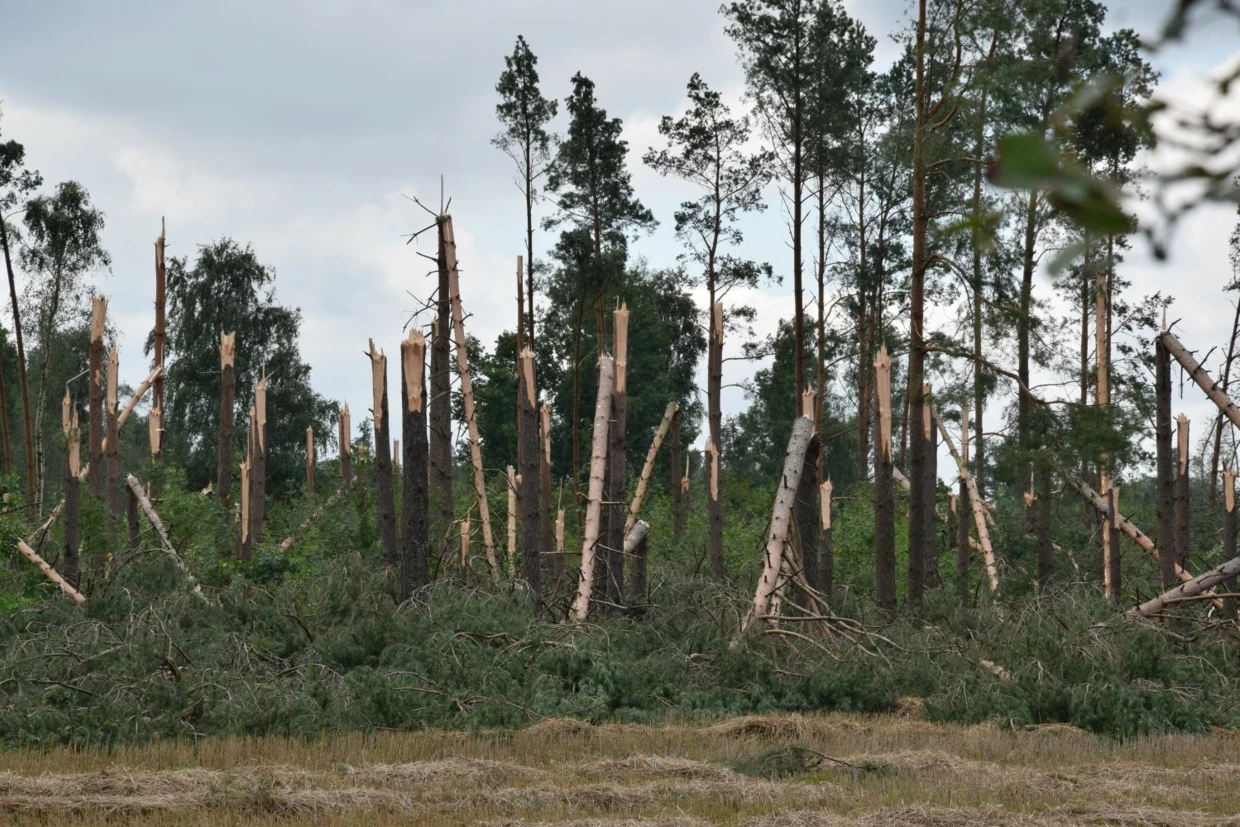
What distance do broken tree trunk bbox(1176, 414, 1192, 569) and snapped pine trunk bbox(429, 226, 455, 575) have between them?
33.2 ft

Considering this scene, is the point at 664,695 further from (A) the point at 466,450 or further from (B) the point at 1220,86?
(A) the point at 466,450

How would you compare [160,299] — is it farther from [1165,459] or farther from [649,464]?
[1165,459]

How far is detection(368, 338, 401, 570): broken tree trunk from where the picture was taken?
15.6 meters

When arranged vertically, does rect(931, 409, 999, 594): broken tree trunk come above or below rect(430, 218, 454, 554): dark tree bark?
below

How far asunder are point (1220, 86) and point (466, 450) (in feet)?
128

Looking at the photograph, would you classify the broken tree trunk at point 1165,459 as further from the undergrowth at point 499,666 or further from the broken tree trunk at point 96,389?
the broken tree trunk at point 96,389

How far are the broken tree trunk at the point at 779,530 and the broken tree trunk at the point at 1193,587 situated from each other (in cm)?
349

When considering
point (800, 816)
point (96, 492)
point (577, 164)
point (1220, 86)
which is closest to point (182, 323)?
point (577, 164)

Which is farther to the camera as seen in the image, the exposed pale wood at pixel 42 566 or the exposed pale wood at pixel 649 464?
the exposed pale wood at pixel 649 464

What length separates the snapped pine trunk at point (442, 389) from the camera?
17.2m

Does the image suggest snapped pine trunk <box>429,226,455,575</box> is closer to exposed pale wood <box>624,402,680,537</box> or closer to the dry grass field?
exposed pale wood <box>624,402,680,537</box>

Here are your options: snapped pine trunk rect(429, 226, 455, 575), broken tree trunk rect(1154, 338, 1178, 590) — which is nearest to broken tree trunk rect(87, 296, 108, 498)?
snapped pine trunk rect(429, 226, 455, 575)

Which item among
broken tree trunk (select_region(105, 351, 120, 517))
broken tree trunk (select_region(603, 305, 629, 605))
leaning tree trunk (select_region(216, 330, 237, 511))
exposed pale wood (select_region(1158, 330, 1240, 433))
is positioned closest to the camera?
exposed pale wood (select_region(1158, 330, 1240, 433))

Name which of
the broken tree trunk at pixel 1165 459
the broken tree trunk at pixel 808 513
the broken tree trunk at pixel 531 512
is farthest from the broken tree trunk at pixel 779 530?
the broken tree trunk at pixel 1165 459
